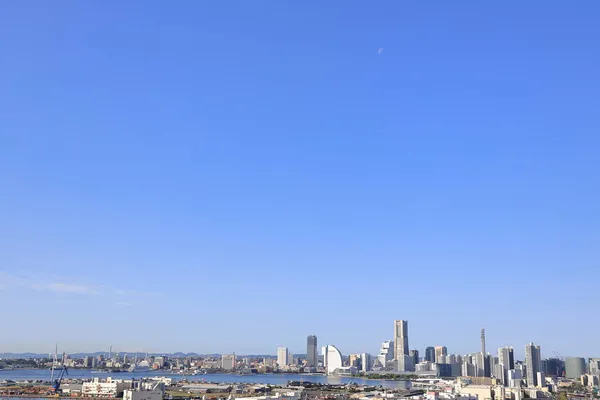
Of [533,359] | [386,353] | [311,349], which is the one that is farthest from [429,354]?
[533,359]

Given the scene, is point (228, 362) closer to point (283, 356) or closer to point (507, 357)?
point (283, 356)

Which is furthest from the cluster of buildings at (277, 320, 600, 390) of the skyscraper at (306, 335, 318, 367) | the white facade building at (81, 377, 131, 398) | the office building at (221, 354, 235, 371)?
the white facade building at (81, 377, 131, 398)

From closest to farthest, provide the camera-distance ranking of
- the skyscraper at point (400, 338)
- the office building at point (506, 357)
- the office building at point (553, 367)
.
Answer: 1. the office building at point (506, 357)
2. the office building at point (553, 367)
3. the skyscraper at point (400, 338)

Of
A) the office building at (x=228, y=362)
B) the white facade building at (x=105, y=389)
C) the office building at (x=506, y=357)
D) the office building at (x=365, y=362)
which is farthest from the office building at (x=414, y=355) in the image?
the white facade building at (x=105, y=389)

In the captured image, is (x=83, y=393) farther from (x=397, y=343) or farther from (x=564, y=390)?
(x=397, y=343)

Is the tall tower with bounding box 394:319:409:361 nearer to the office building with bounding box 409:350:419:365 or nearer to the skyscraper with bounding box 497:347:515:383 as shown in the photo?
the office building with bounding box 409:350:419:365

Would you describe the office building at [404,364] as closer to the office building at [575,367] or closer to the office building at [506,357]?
the office building at [506,357]
